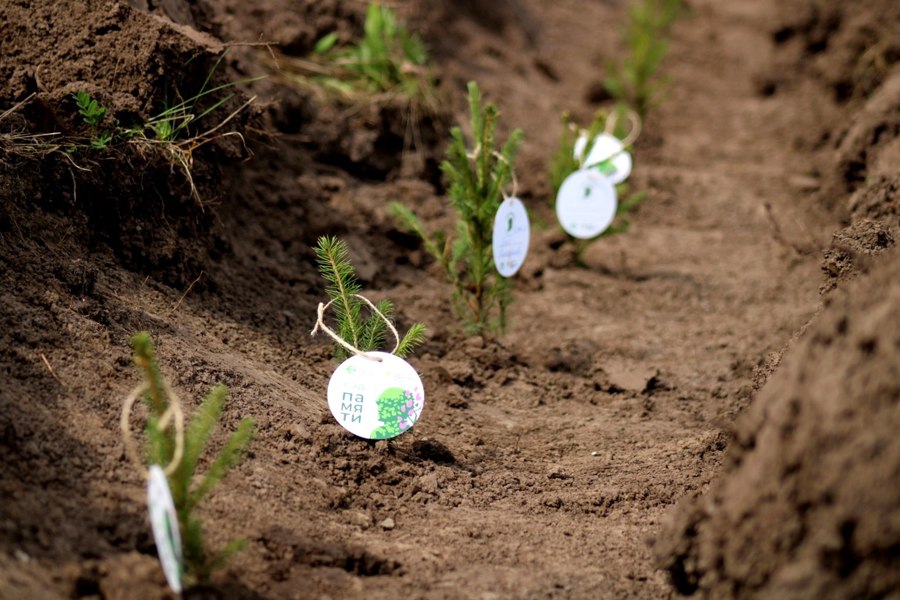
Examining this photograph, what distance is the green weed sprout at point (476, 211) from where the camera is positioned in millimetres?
2985

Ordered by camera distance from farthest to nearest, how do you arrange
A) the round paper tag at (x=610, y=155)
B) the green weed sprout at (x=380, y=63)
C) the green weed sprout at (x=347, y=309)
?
1. the green weed sprout at (x=380, y=63)
2. the round paper tag at (x=610, y=155)
3. the green weed sprout at (x=347, y=309)

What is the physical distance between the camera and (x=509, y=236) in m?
3.02

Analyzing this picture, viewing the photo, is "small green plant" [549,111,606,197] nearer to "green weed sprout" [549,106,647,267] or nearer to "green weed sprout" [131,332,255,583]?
"green weed sprout" [549,106,647,267]

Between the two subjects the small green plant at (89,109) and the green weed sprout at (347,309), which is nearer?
the green weed sprout at (347,309)

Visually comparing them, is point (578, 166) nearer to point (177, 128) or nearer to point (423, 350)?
point (423, 350)

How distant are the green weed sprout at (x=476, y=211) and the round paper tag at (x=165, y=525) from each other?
1.53m

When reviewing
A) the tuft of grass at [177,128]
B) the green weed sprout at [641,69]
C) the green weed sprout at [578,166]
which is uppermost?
the green weed sprout at [641,69]

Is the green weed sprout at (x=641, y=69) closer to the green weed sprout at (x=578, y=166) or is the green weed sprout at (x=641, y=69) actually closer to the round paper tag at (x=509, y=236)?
the green weed sprout at (x=578, y=166)

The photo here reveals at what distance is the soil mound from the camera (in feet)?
4.98

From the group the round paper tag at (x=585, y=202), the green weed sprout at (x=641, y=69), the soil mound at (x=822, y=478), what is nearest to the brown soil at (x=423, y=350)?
the soil mound at (x=822, y=478)

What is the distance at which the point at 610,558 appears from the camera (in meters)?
2.19

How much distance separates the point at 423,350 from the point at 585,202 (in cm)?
99

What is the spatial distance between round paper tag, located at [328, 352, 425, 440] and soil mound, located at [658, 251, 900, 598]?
0.84 m

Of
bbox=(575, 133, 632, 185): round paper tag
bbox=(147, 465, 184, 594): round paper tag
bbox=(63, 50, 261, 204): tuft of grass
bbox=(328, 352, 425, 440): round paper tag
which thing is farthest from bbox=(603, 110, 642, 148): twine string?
bbox=(147, 465, 184, 594): round paper tag
